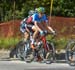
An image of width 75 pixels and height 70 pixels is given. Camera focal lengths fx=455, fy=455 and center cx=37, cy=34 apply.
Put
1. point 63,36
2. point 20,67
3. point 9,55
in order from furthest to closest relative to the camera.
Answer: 1. point 63,36
2. point 9,55
3. point 20,67

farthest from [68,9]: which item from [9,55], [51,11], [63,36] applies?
[9,55]

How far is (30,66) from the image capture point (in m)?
13.6

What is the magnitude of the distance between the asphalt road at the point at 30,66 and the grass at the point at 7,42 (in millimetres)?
2329

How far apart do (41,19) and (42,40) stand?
649 millimetres

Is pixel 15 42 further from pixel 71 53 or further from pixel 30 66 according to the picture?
pixel 71 53

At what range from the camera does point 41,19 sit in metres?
14.1

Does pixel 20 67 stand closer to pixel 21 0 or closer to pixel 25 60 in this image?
pixel 25 60

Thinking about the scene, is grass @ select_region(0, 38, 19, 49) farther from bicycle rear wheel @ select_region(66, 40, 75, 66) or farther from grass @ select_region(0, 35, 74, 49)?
bicycle rear wheel @ select_region(66, 40, 75, 66)

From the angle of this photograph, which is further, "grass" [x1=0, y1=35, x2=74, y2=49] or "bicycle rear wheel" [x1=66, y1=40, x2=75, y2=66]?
"grass" [x1=0, y1=35, x2=74, y2=49]

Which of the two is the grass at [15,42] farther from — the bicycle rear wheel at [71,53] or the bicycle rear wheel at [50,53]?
the bicycle rear wheel at [71,53]

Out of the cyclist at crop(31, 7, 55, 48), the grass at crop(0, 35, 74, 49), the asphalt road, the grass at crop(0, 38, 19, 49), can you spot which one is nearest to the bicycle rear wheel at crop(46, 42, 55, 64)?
the asphalt road

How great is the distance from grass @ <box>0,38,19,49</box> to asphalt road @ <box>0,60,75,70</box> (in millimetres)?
2329

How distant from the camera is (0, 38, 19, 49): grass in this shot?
55.5ft

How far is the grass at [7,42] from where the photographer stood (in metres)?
16.9
